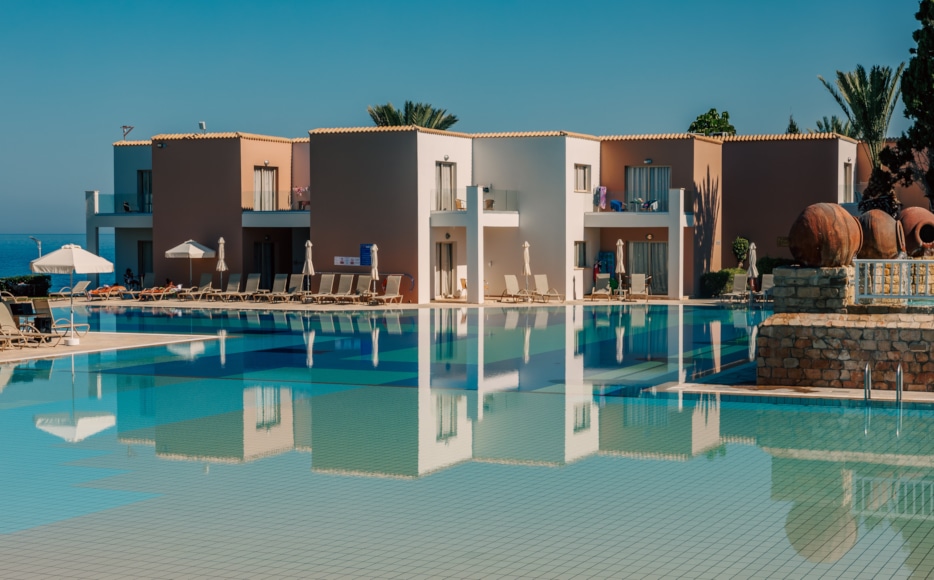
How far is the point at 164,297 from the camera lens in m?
36.8

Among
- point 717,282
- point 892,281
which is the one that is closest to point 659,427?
point 892,281

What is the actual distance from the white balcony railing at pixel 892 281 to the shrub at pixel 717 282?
1839cm

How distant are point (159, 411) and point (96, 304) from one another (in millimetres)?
20935

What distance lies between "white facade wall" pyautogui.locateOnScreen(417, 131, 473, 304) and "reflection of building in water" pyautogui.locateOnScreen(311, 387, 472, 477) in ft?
58.4

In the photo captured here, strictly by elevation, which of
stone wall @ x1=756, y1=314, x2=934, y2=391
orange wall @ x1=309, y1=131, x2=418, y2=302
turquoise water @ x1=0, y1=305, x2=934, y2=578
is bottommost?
turquoise water @ x1=0, y1=305, x2=934, y2=578

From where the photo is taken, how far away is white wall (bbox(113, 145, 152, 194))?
4103 cm

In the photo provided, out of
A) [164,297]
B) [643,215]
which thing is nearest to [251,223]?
[164,297]

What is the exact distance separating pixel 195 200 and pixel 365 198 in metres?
6.34

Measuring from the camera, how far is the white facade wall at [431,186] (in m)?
34.4

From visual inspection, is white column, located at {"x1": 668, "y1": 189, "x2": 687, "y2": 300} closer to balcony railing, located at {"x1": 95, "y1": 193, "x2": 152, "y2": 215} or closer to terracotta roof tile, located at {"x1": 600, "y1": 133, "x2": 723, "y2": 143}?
terracotta roof tile, located at {"x1": 600, "y1": 133, "x2": 723, "y2": 143}

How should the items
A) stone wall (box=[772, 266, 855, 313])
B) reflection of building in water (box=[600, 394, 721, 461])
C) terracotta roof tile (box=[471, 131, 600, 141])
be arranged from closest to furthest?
1. reflection of building in water (box=[600, 394, 721, 461])
2. stone wall (box=[772, 266, 855, 313])
3. terracotta roof tile (box=[471, 131, 600, 141])

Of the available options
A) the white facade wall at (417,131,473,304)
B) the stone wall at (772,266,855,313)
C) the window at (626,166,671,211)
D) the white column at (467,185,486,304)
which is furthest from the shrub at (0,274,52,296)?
the stone wall at (772,266,855,313)

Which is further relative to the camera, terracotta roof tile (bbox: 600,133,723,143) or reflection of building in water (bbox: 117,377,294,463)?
terracotta roof tile (bbox: 600,133,723,143)

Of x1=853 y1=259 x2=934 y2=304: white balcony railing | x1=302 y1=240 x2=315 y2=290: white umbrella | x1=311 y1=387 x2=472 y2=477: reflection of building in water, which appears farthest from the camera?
x1=302 y1=240 x2=315 y2=290: white umbrella
